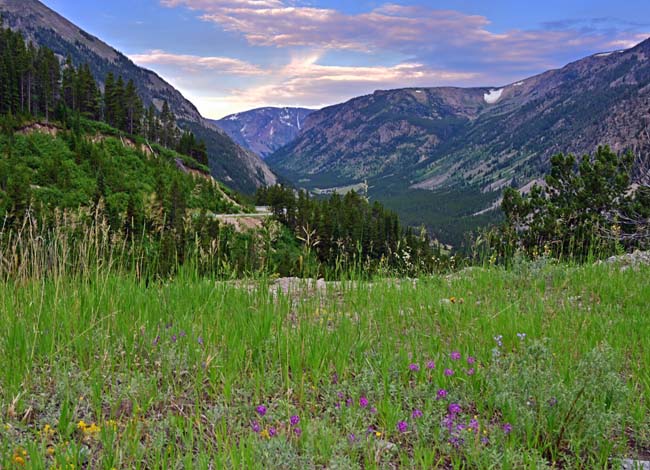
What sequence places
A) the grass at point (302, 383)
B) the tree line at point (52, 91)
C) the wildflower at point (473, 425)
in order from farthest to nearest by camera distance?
the tree line at point (52, 91) < the wildflower at point (473, 425) < the grass at point (302, 383)

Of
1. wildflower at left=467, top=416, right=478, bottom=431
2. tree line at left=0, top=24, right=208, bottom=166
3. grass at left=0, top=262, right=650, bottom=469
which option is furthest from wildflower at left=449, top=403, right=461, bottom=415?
tree line at left=0, top=24, right=208, bottom=166

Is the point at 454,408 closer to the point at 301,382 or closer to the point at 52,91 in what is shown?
the point at 301,382

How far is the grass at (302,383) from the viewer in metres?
3.40

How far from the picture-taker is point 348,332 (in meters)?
5.26

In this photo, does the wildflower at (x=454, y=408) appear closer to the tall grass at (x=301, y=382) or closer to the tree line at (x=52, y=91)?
the tall grass at (x=301, y=382)

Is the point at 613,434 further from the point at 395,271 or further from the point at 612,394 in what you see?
the point at 395,271

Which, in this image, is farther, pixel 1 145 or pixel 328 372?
pixel 1 145

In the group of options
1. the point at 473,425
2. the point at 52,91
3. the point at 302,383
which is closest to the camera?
the point at 473,425

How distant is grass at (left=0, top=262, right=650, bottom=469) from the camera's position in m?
3.40

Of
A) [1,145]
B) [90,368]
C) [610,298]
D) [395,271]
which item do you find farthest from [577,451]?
[1,145]

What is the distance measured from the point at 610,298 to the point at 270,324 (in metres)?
5.42

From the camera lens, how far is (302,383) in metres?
4.27

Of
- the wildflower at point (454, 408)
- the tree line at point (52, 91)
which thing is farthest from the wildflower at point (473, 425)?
the tree line at point (52, 91)

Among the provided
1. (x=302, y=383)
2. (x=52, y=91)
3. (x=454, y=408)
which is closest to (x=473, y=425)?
(x=454, y=408)
